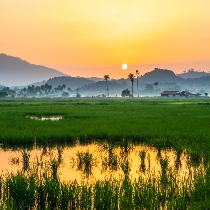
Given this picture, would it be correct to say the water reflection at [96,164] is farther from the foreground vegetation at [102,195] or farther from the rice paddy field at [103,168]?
the foreground vegetation at [102,195]

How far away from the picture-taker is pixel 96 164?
13.8 meters

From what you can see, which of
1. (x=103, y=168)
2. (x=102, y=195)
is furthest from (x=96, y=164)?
(x=102, y=195)

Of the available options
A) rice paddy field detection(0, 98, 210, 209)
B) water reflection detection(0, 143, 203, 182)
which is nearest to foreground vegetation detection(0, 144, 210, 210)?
rice paddy field detection(0, 98, 210, 209)

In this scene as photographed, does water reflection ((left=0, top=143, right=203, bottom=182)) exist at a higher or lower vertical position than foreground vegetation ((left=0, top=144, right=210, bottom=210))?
lower

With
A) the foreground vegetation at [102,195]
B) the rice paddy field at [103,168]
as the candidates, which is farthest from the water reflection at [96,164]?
the foreground vegetation at [102,195]

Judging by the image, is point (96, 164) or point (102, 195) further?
point (96, 164)

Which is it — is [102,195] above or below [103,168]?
above

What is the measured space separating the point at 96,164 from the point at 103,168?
68 cm

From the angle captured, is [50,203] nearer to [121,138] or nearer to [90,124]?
[121,138]

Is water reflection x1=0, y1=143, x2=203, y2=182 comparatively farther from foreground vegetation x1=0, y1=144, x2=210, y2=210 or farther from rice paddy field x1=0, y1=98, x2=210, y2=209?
foreground vegetation x1=0, y1=144, x2=210, y2=210

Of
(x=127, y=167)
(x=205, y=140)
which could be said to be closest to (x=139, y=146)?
(x=205, y=140)

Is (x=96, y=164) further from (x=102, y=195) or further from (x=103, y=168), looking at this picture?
(x=102, y=195)

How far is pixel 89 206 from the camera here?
766 centimetres

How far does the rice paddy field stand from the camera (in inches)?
320
